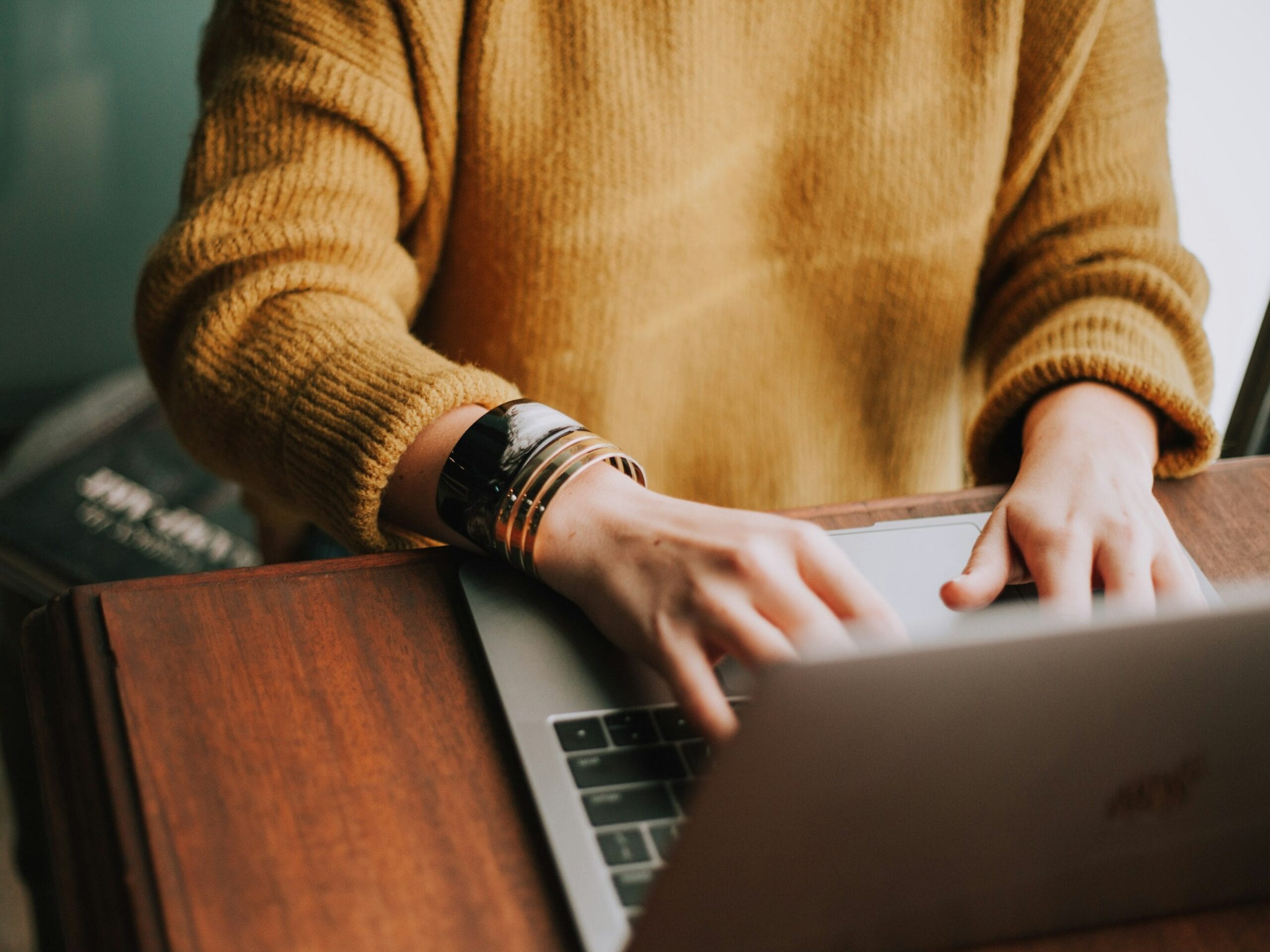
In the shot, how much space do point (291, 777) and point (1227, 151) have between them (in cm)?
104

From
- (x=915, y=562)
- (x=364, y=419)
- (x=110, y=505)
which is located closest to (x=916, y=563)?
(x=915, y=562)

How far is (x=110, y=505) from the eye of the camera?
4.14ft

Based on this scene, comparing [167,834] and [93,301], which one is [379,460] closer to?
[167,834]

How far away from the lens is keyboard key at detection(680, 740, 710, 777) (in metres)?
0.38

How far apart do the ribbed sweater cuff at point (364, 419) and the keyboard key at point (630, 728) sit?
0.60 ft

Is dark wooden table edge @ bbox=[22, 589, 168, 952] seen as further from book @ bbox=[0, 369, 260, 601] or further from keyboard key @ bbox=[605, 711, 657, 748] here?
book @ bbox=[0, 369, 260, 601]

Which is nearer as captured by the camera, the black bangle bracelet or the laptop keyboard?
the laptop keyboard

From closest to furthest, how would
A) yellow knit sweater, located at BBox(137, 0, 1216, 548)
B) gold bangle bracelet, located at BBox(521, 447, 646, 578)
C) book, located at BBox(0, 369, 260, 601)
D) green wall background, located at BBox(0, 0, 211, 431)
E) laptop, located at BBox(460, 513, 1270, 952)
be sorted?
laptop, located at BBox(460, 513, 1270, 952) < gold bangle bracelet, located at BBox(521, 447, 646, 578) < yellow knit sweater, located at BBox(137, 0, 1216, 548) < book, located at BBox(0, 369, 260, 601) < green wall background, located at BBox(0, 0, 211, 431)

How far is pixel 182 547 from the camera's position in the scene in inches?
50.5

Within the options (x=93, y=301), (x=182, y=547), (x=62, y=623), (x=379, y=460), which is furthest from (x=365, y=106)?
(x=93, y=301)

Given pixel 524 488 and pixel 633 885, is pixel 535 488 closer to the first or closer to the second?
pixel 524 488

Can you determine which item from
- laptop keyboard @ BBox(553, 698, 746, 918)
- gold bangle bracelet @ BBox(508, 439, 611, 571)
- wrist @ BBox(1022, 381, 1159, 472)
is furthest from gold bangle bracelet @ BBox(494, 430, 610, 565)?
wrist @ BBox(1022, 381, 1159, 472)

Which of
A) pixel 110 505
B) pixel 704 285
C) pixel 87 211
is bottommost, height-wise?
pixel 110 505

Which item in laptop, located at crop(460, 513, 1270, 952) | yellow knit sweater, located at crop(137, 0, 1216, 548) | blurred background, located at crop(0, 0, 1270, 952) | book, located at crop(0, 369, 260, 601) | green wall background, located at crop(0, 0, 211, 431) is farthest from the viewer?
green wall background, located at crop(0, 0, 211, 431)
